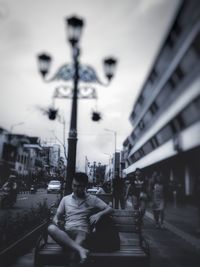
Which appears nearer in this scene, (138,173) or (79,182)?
(79,182)

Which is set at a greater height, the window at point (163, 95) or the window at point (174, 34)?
the window at point (174, 34)

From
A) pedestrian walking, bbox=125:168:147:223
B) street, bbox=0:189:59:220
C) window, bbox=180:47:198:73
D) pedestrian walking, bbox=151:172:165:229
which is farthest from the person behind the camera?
street, bbox=0:189:59:220

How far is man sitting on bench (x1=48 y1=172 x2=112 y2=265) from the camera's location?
3.92 metres

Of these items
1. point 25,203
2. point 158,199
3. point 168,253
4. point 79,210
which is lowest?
point 168,253

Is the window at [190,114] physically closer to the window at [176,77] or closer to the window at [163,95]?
the window at [176,77]

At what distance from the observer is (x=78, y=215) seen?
4199 millimetres

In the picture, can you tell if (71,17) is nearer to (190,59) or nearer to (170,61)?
(170,61)

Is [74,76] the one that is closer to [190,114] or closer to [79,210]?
[79,210]

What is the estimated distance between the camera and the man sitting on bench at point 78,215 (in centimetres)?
392

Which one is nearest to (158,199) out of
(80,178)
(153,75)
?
(80,178)

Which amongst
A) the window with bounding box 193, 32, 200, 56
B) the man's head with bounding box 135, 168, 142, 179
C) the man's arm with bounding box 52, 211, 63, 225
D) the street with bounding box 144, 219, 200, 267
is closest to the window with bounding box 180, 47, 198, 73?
the window with bounding box 193, 32, 200, 56

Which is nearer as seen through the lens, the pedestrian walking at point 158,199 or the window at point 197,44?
the window at point 197,44

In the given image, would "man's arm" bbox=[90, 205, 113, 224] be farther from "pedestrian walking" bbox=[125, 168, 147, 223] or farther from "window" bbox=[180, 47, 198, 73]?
"pedestrian walking" bbox=[125, 168, 147, 223]

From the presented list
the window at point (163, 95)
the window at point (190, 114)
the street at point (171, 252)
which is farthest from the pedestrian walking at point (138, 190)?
the window at point (190, 114)
